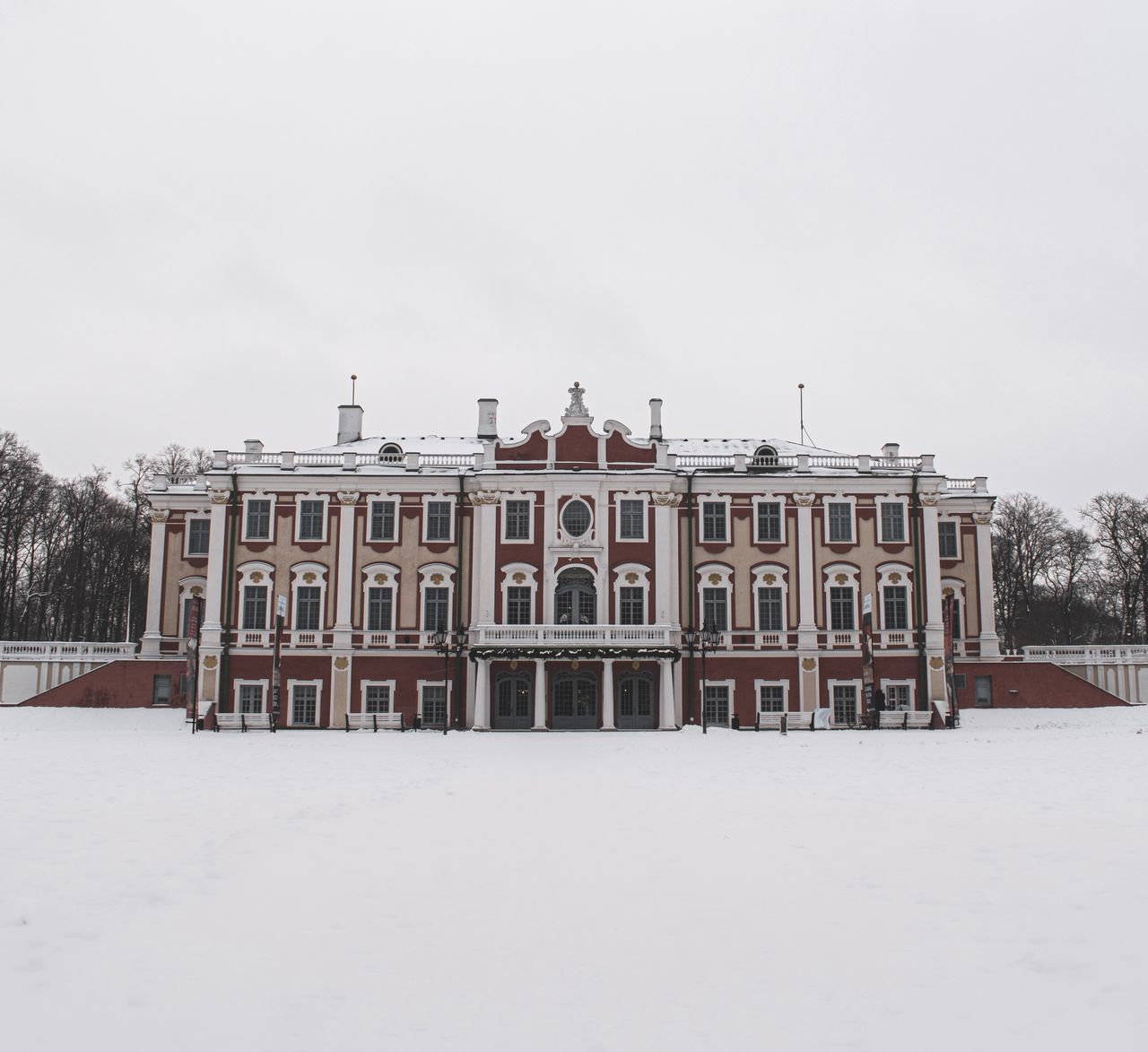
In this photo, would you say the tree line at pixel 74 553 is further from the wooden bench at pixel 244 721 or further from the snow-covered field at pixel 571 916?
the snow-covered field at pixel 571 916

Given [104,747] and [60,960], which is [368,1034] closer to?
[60,960]

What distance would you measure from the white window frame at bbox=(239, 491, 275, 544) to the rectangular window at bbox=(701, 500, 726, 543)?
18.1m

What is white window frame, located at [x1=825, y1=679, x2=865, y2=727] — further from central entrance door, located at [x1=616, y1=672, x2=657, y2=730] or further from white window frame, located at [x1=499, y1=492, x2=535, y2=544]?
white window frame, located at [x1=499, y1=492, x2=535, y2=544]

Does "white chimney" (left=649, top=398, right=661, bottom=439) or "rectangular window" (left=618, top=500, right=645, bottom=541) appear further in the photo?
"white chimney" (left=649, top=398, right=661, bottom=439)

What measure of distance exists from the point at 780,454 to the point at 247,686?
25.1 m

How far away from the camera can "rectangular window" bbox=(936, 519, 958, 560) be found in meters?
49.6

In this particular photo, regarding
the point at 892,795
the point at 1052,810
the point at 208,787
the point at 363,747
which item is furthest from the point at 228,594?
the point at 1052,810

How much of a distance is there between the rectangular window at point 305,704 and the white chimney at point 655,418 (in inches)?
720

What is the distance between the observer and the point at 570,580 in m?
45.2

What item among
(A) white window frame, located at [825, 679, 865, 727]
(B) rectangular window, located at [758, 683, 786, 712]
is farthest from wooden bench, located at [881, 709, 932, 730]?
(B) rectangular window, located at [758, 683, 786, 712]

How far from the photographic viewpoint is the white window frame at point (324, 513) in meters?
46.0

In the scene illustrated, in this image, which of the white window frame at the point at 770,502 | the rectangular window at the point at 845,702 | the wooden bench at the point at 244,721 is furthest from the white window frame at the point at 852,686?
the wooden bench at the point at 244,721

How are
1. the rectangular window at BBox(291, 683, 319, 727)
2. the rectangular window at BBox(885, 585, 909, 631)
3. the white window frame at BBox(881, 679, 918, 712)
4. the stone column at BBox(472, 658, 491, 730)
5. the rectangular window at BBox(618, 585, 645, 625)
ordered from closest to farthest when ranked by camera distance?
the stone column at BBox(472, 658, 491, 730) → the rectangular window at BBox(291, 683, 319, 727) → the rectangular window at BBox(618, 585, 645, 625) → the white window frame at BBox(881, 679, 918, 712) → the rectangular window at BBox(885, 585, 909, 631)

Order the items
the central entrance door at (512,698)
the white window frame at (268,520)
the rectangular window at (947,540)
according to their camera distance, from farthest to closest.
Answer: the rectangular window at (947,540) → the white window frame at (268,520) → the central entrance door at (512,698)
